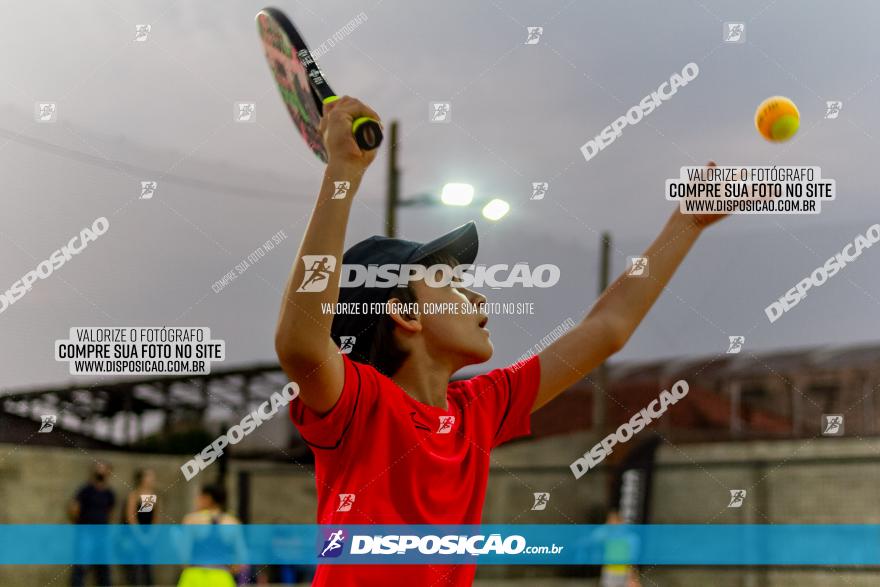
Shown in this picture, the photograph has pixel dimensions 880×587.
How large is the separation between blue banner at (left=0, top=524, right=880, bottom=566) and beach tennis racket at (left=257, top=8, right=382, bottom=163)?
2353mm

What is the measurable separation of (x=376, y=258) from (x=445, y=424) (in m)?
0.63

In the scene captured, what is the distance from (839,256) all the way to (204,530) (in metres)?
4.02

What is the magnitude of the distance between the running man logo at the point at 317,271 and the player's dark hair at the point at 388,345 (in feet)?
2.14

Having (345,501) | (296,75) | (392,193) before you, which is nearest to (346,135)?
(296,75)

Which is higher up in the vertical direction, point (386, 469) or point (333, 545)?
point (386, 469)

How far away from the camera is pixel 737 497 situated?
10.0 metres

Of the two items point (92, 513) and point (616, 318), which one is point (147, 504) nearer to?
point (92, 513)

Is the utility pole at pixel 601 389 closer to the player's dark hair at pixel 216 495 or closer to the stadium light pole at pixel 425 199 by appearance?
the stadium light pole at pixel 425 199

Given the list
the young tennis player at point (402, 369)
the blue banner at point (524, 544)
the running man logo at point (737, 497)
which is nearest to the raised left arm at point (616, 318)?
the young tennis player at point (402, 369)

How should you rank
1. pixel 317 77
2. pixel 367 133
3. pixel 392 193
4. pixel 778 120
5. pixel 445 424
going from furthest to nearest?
1. pixel 392 193
2. pixel 778 120
3. pixel 317 77
4. pixel 445 424
5. pixel 367 133

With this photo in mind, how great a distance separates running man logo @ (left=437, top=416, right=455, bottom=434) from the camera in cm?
333

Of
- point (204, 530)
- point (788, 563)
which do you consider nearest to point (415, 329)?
point (204, 530)

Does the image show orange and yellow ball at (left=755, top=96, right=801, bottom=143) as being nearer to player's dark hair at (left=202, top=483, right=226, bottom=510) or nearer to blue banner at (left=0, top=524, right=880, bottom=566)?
blue banner at (left=0, top=524, right=880, bottom=566)

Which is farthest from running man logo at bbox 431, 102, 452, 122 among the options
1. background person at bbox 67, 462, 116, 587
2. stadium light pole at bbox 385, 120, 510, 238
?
background person at bbox 67, 462, 116, 587
